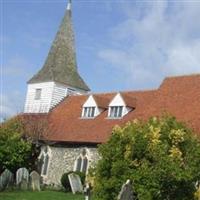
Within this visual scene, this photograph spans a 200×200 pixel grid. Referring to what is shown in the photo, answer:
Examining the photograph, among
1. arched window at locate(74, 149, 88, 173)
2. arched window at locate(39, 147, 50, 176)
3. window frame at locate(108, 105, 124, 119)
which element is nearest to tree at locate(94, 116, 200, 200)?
arched window at locate(74, 149, 88, 173)

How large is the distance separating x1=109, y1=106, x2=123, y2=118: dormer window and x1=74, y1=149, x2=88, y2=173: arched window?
3.06m

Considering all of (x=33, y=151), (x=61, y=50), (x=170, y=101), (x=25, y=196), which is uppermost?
(x=61, y=50)

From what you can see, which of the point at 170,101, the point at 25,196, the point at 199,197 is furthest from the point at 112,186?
the point at 170,101

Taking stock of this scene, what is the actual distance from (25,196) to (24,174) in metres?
4.60

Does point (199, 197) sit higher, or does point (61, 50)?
point (61, 50)

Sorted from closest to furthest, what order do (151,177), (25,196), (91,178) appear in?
(151,177) → (91,178) → (25,196)

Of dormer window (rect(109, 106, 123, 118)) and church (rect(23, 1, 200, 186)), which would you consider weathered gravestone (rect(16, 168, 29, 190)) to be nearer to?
church (rect(23, 1, 200, 186))

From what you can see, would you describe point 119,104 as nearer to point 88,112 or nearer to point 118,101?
point 118,101

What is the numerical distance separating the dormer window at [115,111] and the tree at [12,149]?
5605mm

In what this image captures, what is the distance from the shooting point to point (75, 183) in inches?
1180

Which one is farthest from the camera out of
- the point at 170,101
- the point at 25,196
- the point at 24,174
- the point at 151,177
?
the point at 170,101

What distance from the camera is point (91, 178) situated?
2233 centimetres

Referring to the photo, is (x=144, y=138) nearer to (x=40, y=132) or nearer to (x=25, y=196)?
(x=25, y=196)

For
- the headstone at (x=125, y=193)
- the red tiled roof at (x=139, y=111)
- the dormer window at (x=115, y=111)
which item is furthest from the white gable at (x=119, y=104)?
the headstone at (x=125, y=193)
